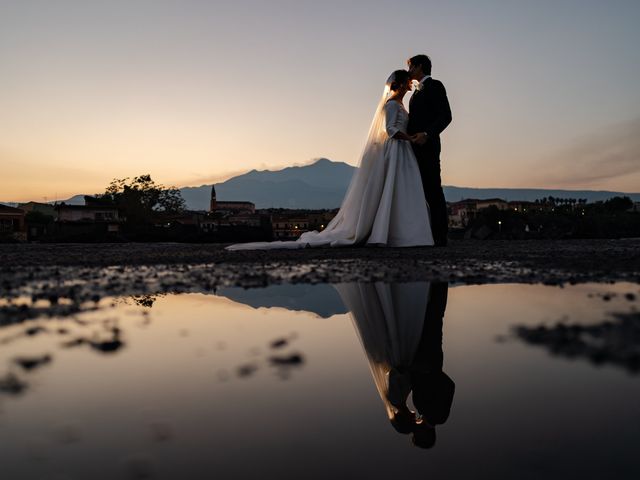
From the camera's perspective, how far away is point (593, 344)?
190 centimetres

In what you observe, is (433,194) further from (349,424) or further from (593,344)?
(349,424)

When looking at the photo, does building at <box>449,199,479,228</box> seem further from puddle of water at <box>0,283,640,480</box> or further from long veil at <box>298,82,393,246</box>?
puddle of water at <box>0,283,640,480</box>

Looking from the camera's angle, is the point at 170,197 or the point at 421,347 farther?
the point at 170,197

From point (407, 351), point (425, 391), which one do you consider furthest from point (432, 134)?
point (425, 391)

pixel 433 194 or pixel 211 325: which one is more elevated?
pixel 433 194

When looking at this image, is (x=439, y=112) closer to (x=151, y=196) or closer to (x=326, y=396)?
(x=326, y=396)

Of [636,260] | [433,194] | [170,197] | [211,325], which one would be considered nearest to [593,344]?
[211,325]

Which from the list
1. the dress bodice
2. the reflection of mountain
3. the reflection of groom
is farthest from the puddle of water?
the dress bodice

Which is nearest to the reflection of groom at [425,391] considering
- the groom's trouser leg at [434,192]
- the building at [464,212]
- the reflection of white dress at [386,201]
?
the reflection of white dress at [386,201]

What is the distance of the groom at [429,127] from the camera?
393 inches

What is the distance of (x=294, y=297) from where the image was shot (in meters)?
3.59

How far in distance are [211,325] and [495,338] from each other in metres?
1.47

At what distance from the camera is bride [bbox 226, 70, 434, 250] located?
10062 mm

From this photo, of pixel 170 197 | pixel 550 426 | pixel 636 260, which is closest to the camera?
pixel 550 426
